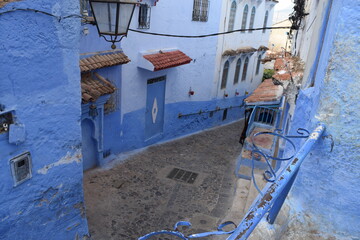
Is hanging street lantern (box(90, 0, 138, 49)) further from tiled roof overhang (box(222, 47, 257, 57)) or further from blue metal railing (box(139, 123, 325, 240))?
tiled roof overhang (box(222, 47, 257, 57))

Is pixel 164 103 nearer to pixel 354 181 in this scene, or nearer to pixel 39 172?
pixel 39 172

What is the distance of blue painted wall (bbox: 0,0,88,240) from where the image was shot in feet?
13.6

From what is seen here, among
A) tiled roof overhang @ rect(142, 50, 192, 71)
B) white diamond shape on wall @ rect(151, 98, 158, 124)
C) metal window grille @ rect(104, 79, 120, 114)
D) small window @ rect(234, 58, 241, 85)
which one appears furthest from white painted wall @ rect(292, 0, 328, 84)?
small window @ rect(234, 58, 241, 85)

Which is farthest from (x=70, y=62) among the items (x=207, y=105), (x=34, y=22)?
(x=207, y=105)

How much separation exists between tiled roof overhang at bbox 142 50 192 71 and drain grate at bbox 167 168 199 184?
351cm

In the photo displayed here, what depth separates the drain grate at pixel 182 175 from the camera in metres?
10.5

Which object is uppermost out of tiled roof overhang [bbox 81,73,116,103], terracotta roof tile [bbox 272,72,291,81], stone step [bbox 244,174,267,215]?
terracotta roof tile [bbox 272,72,291,81]

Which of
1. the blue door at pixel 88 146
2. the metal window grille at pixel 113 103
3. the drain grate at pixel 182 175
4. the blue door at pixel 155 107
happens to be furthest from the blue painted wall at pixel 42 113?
the blue door at pixel 155 107

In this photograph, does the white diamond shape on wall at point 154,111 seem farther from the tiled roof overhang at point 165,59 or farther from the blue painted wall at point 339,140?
the blue painted wall at point 339,140

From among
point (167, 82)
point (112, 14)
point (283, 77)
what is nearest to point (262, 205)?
point (112, 14)

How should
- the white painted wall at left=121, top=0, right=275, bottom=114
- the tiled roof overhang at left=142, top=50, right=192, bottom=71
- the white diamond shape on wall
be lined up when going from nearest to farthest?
the tiled roof overhang at left=142, top=50, right=192, bottom=71
the white painted wall at left=121, top=0, right=275, bottom=114
the white diamond shape on wall

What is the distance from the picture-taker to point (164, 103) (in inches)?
522

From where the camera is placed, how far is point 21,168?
4.62 meters

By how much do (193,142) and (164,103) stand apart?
7.18 feet
